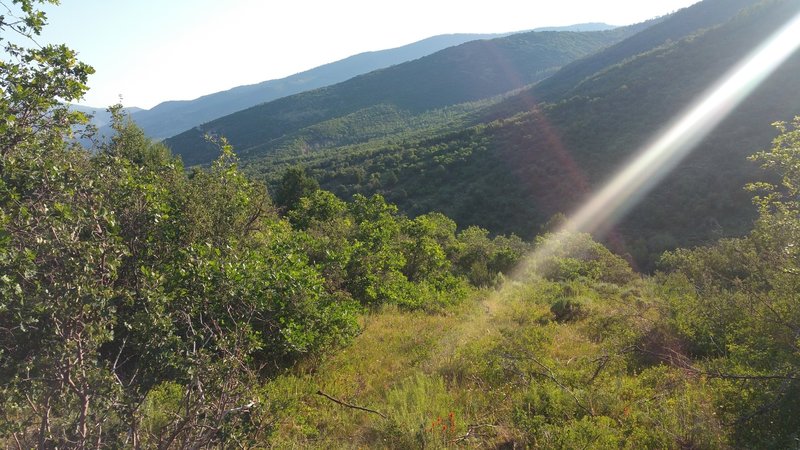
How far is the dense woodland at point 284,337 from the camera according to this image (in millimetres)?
2652

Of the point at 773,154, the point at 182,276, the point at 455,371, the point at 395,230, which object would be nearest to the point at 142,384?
the point at 182,276

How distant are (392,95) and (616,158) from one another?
9001cm

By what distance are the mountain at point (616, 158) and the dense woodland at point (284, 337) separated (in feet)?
52.2

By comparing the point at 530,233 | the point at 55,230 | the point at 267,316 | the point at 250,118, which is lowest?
the point at 530,233

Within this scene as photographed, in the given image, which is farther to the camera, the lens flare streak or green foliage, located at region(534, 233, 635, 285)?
the lens flare streak

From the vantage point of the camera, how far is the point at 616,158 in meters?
32.5

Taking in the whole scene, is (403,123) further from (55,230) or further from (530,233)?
(55,230)

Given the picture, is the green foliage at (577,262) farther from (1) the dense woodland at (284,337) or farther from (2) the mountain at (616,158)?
(2) the mountain at (616,158)

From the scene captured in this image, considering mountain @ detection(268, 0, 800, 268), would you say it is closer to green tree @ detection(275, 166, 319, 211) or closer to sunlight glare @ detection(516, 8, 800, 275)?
sunlight glare @ detection(516, 8, 800, 275)

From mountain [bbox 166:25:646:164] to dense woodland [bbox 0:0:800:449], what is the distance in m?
80.6

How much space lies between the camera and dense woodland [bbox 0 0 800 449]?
8.70 feet

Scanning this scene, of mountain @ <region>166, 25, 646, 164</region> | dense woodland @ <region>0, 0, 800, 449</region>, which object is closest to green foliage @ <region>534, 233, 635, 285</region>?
dense woodland @ <region>0, 0, 800, 449</region>

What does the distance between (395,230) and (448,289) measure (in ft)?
10.2

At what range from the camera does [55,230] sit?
2533mm
